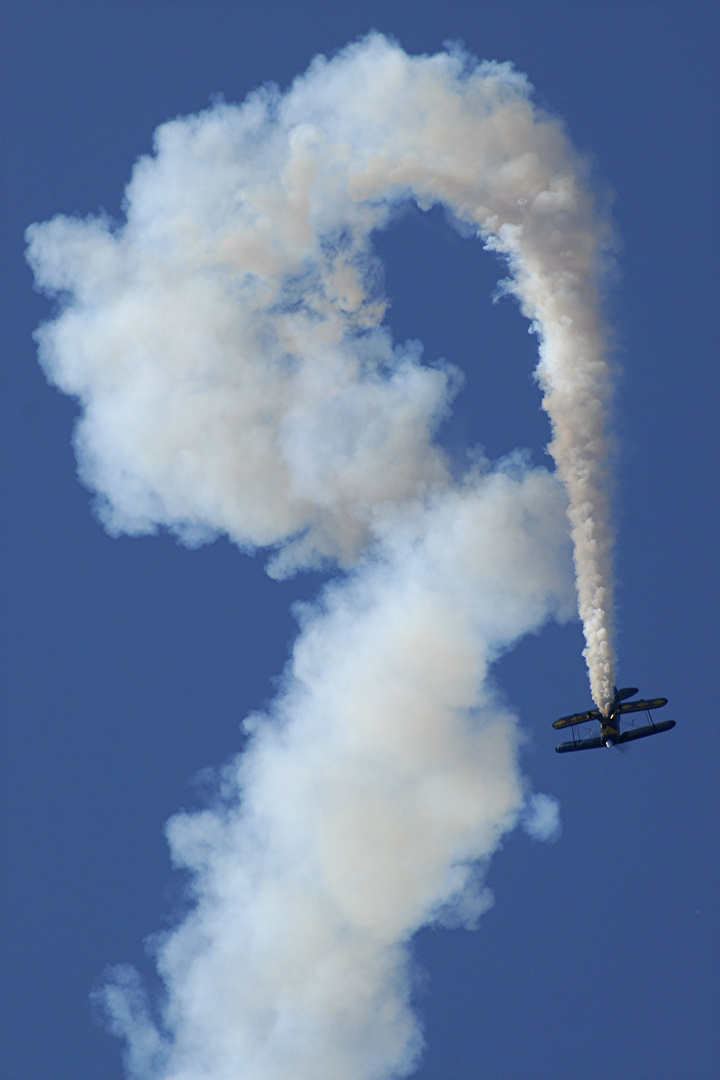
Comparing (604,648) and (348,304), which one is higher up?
(348,304)

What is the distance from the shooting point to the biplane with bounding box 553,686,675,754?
207 ft

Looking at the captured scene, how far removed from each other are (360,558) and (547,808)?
41.3 feet

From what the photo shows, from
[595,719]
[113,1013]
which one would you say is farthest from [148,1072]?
[595,719]

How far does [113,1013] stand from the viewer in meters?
72.6

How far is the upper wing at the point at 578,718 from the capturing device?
63.1 m

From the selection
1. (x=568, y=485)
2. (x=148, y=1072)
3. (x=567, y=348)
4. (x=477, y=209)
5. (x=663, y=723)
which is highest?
(x=477, y=209)

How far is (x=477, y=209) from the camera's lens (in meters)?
63.8

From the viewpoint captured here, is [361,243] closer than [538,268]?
No

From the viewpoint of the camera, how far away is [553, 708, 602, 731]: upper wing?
207 ft

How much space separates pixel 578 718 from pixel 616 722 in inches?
53.4

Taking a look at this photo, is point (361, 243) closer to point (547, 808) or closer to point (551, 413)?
point (551, 413)

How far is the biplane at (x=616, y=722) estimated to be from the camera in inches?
2479

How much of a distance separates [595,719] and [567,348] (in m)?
13.3

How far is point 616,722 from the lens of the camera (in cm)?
6312
